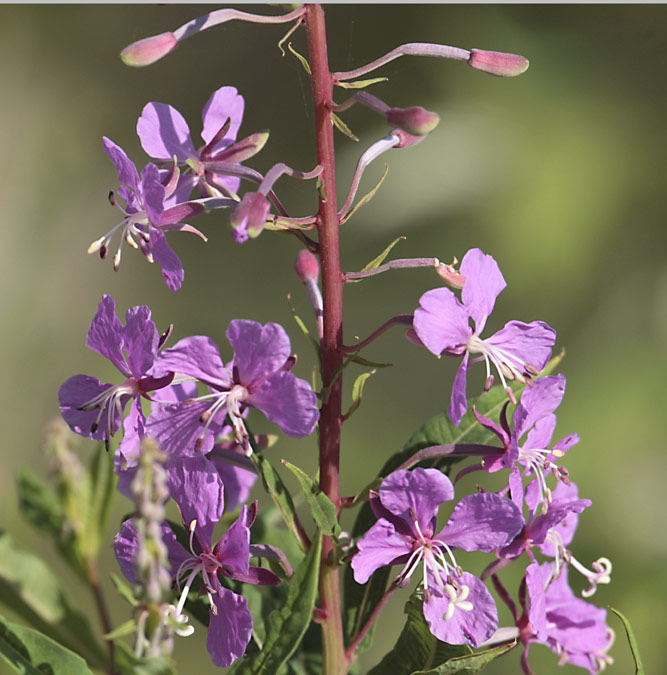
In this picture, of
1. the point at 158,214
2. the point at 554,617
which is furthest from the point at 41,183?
the point at 554,617

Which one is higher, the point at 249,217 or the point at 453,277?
the point at 249,217

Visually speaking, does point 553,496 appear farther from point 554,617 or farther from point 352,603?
point 352,603

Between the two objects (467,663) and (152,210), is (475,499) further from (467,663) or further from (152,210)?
(152,210)

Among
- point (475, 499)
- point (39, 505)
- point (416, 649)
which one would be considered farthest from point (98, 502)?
point (475, 499)

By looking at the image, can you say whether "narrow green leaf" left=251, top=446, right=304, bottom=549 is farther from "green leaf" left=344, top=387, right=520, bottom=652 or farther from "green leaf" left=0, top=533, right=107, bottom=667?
"green leaf" left=0, top=533, right=107, bottom=667

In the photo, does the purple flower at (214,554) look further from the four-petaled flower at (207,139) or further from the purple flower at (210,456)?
the four-petaled flower at (207,139)
